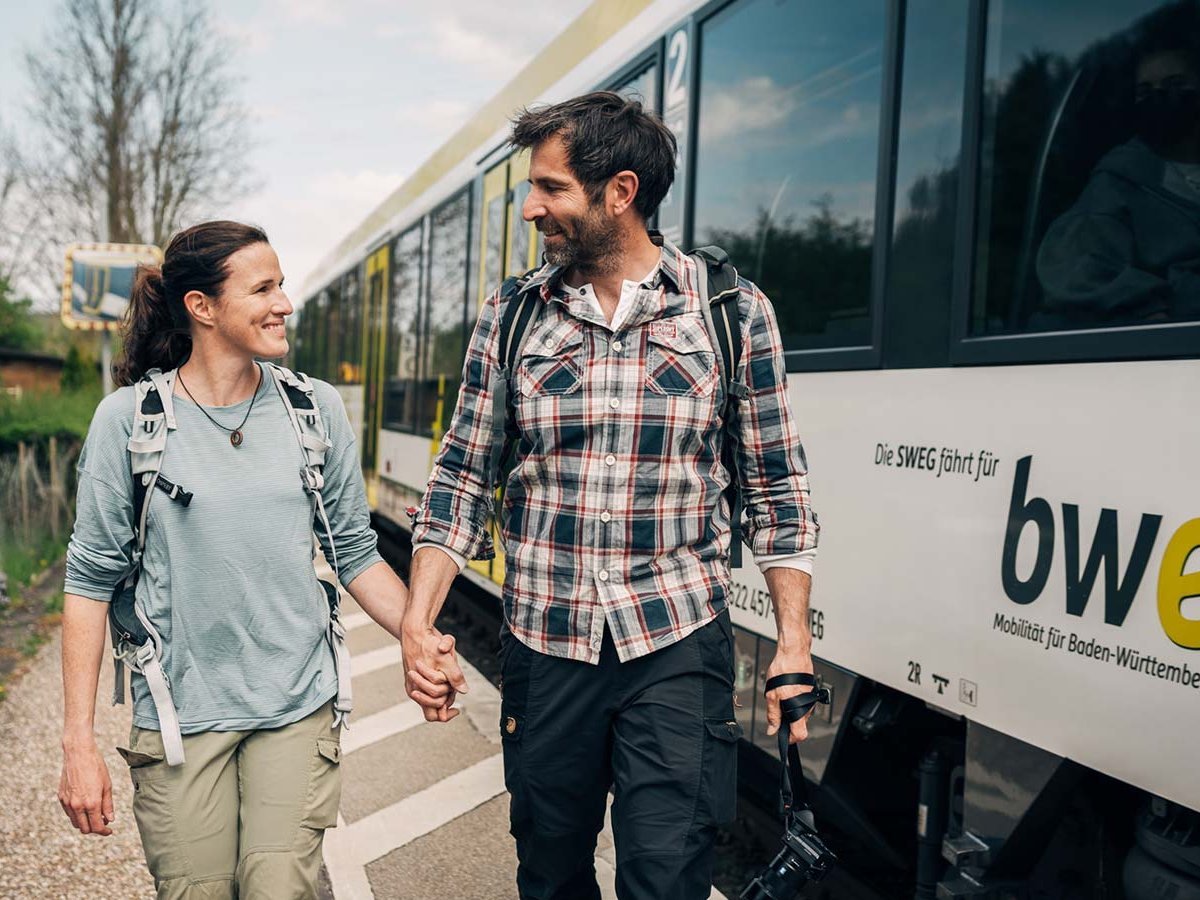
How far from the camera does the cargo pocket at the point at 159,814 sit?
242cm

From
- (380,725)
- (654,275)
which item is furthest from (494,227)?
(654,275)

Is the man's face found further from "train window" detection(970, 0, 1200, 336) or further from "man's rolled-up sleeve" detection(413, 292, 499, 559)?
"train window" detection(970, 0, 1200, 336)

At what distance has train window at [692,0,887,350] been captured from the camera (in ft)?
12.0

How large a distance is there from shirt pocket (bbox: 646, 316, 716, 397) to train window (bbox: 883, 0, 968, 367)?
0.97 meters

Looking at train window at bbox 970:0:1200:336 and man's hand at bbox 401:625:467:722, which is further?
train window at bbox 970:0:1200:336

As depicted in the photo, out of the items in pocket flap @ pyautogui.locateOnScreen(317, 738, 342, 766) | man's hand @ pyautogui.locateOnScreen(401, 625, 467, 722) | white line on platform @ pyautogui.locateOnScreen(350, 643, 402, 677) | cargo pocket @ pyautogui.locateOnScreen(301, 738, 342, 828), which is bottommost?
white line on platform @ pyautogui.locateOnScreen(350, 643, 402, 677)

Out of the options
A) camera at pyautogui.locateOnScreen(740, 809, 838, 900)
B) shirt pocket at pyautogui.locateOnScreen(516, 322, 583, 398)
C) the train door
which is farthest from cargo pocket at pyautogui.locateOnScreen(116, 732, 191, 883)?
the train door

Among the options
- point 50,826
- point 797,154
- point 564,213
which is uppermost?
point 797,154

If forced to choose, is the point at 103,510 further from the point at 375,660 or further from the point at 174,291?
the point at 375,660

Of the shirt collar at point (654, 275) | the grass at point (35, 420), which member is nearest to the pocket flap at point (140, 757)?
the shirt collar at point (654, 275)

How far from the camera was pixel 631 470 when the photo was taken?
2.41 meters

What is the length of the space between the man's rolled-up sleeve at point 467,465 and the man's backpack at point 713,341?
0.10 feet

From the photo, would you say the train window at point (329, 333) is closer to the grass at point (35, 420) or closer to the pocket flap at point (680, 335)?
the grass at point (35, 420)

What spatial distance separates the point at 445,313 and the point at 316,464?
256 inches
